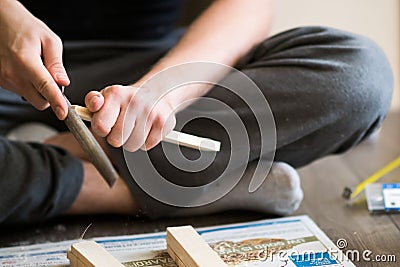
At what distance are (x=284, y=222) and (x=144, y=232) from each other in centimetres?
17

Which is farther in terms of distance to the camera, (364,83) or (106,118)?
(364,83)

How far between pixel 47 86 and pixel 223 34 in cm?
30

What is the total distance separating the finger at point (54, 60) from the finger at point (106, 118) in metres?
0.04

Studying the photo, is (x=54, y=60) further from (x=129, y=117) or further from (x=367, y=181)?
(x=367, y=181)

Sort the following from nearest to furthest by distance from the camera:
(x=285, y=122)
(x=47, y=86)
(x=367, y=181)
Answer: (x=47, y=86), (x=285, y=122), (x=367, y=181)

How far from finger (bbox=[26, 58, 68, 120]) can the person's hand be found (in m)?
0.03

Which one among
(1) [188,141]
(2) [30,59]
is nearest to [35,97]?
(2) [30,59]

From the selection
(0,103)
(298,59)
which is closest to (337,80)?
(298,59)

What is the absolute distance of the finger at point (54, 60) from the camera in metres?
0.70

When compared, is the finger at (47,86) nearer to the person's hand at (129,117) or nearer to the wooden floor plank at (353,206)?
the person's hand at (129,117)

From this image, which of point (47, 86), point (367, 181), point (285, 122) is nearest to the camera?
point (47, 86)

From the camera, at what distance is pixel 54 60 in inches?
28.2

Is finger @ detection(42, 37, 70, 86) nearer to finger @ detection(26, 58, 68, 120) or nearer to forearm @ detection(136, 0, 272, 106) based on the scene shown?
finger @ detection(26, 58, 68, 120)

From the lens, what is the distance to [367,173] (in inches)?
43.2
